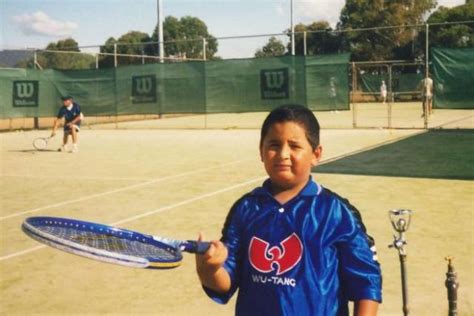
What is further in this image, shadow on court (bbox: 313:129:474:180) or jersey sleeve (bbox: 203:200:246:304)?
shadow on court (bbox: 313:129:474:180)

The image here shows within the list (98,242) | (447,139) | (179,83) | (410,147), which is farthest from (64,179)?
(179,83)

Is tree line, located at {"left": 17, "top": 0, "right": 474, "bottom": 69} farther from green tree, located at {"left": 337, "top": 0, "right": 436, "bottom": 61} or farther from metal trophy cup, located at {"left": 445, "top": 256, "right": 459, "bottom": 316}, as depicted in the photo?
metal trophy cup, located at {"left": 445, "top": 256, "right": 459, "bottom": 316}

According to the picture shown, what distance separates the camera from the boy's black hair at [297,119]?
2098 millimetres

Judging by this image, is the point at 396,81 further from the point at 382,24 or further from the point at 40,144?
the point at 40,144

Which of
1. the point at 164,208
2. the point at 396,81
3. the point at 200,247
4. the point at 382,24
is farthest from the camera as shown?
the point at 382,24

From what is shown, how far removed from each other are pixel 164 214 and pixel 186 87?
16.0 metres

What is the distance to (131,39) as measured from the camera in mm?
102500

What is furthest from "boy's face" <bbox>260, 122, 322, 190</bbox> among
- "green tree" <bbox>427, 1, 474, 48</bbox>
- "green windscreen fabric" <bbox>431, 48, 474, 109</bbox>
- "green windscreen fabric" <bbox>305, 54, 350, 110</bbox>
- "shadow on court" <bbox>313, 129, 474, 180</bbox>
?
"green tree" <bbox>427, 1, 474, 48</bbox>

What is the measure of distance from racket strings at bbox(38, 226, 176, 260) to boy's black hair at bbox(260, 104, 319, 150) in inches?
21.2

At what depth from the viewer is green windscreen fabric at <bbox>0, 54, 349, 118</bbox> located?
21.0 m

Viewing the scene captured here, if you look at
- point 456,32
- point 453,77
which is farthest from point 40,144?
point 456,32

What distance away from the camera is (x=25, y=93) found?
24.4m

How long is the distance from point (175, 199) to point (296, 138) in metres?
6.82

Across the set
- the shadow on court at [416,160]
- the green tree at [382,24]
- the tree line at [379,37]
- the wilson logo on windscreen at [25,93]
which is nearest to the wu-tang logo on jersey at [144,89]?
the wilson logo on windscreen at [25,93]
